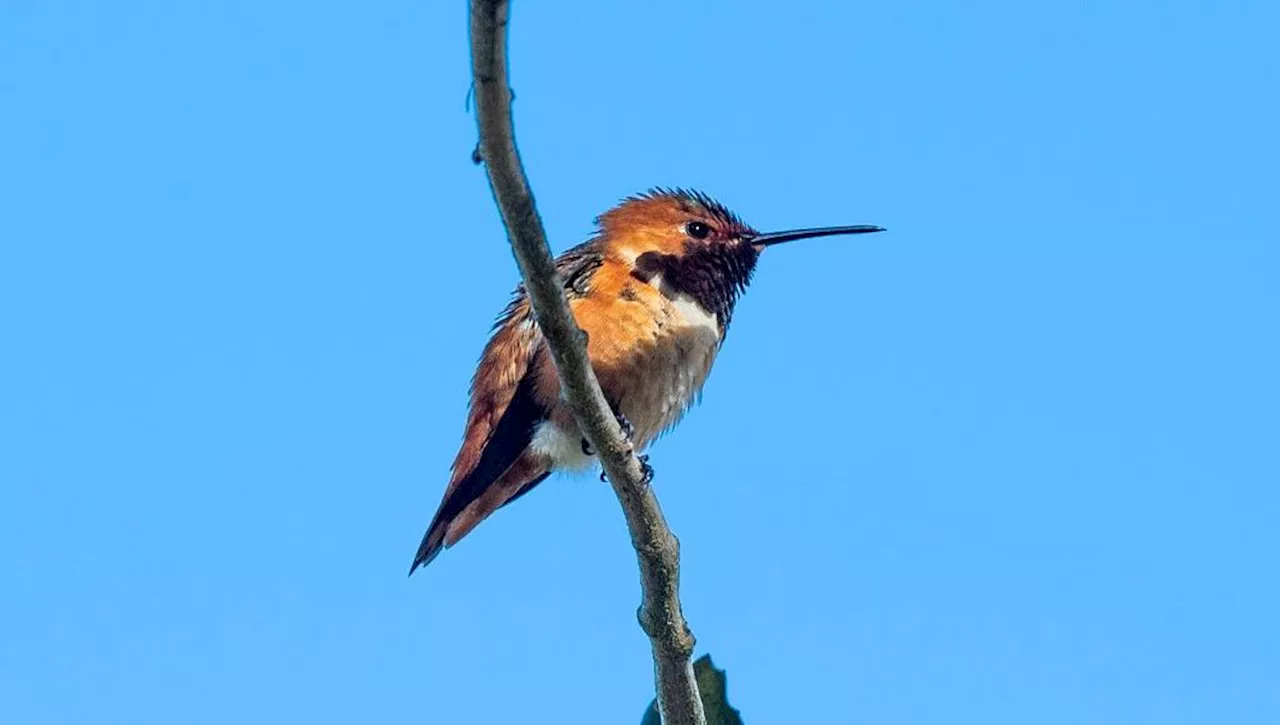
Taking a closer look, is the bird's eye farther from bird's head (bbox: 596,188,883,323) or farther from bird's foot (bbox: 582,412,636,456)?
bird's foot (bbox: 582,412,636,456)

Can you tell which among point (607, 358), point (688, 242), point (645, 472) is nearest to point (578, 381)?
point (645, 472)

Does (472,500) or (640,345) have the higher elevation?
(640,345)

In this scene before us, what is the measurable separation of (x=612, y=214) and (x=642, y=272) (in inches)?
32.9

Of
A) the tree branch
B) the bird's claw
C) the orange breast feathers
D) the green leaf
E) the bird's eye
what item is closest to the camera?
the tree branch

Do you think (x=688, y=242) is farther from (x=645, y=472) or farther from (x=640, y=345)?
(x=645, y=472)

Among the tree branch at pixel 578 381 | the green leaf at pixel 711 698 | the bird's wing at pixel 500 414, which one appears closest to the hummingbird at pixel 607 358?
the bird's wing at pixel 500 414

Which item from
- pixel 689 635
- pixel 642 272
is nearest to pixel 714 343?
pixel 642 272

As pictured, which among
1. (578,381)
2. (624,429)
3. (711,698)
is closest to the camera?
(578,381)

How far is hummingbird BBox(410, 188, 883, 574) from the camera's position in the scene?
705cm

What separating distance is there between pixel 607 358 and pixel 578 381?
2088mm

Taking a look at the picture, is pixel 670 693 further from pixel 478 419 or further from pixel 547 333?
pixel 478 419

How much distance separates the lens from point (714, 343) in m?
7.54

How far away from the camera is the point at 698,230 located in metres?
7.94

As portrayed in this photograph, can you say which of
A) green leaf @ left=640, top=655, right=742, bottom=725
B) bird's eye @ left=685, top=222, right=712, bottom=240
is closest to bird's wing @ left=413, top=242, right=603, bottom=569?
bird's eye @ left=685, top=222, right=712, bottom=240
